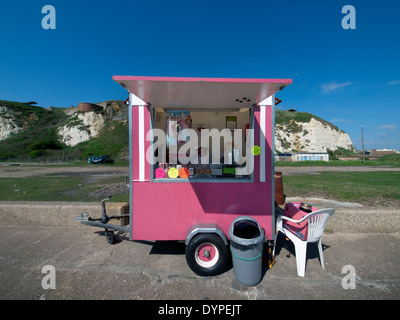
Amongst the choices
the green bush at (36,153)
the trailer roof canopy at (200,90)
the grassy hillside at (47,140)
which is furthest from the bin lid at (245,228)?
the green bush at (36,153)

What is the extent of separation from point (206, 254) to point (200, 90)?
2557mm

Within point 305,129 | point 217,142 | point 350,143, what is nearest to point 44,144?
point 217,142

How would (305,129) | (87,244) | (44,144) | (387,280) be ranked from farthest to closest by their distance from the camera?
1. (305,129)
2. (44,144)
3. (87,244)
4. (387,280)

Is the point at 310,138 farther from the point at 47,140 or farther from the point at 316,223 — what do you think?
the point at 47,140

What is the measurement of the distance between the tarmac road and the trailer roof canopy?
9.36 feet

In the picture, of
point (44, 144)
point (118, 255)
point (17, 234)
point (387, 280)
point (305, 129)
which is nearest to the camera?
point (387, 280)

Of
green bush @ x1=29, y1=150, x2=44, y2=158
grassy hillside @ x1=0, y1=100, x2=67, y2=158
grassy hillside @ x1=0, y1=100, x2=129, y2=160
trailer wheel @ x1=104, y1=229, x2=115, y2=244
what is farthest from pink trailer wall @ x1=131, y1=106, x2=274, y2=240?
grassy hillside @ x1=0, y1=100, x2=67, y2=158

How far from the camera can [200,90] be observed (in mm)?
2928

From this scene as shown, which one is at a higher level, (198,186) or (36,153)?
(36,153)

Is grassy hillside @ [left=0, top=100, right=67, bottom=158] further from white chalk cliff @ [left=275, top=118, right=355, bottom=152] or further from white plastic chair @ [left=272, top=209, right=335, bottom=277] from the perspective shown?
white chalk cliff @ [left=275, top=118, right=355, bottom=152]

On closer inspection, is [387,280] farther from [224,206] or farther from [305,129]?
[305,129]

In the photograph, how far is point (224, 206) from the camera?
11.2 feet

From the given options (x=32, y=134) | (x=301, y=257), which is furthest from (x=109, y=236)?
(x=32, y=134)

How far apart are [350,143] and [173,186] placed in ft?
263
